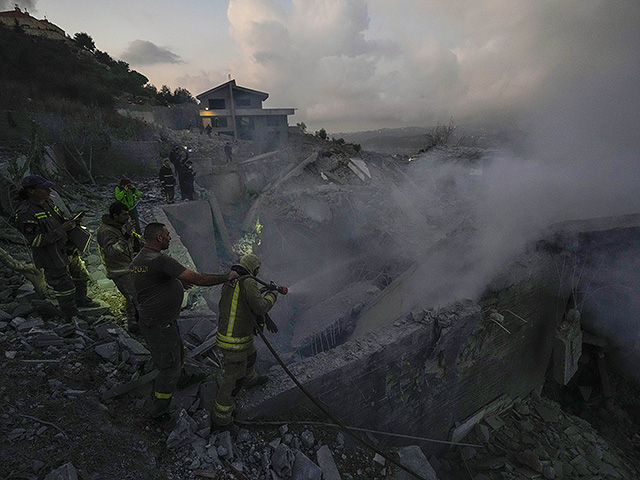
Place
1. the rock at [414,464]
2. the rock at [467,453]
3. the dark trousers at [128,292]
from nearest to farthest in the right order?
the dark trousers at [128,292] < the rock at [414,464] < the rock at [467,453]

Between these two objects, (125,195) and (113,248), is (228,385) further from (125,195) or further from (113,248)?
(125,195)

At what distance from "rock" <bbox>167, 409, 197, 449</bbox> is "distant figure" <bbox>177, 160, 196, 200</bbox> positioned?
23.3 ft

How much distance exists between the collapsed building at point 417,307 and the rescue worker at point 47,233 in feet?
7.42

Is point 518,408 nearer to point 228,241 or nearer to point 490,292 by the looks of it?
point 490,292

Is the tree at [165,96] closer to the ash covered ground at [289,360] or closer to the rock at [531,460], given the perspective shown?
the ash covered ground at [289,360]

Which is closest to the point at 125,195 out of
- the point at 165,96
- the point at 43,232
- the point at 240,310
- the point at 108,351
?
the point at 43,232

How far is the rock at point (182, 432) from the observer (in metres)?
2.48

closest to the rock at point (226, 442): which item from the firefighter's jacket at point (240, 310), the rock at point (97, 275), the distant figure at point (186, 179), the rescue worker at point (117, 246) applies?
the firefighter's jacket at point (240, 310)

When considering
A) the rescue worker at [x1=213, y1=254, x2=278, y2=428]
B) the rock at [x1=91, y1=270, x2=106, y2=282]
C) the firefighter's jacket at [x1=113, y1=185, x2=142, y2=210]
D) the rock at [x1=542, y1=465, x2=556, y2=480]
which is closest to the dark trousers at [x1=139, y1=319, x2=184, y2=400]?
the rescue worker at [x1=213, y1=254, x2=278, y2=428]

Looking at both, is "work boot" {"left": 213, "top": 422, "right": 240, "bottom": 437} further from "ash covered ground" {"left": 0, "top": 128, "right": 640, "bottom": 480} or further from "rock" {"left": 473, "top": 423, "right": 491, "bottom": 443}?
"rock" {"left": 473, "top": 423, "right": 491, "bottom": 443}

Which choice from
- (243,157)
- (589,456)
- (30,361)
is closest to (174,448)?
(30,361)

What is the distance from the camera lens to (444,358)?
4.62 meters

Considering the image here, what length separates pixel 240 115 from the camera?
94.4 ft

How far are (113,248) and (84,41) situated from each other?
1628 inches
